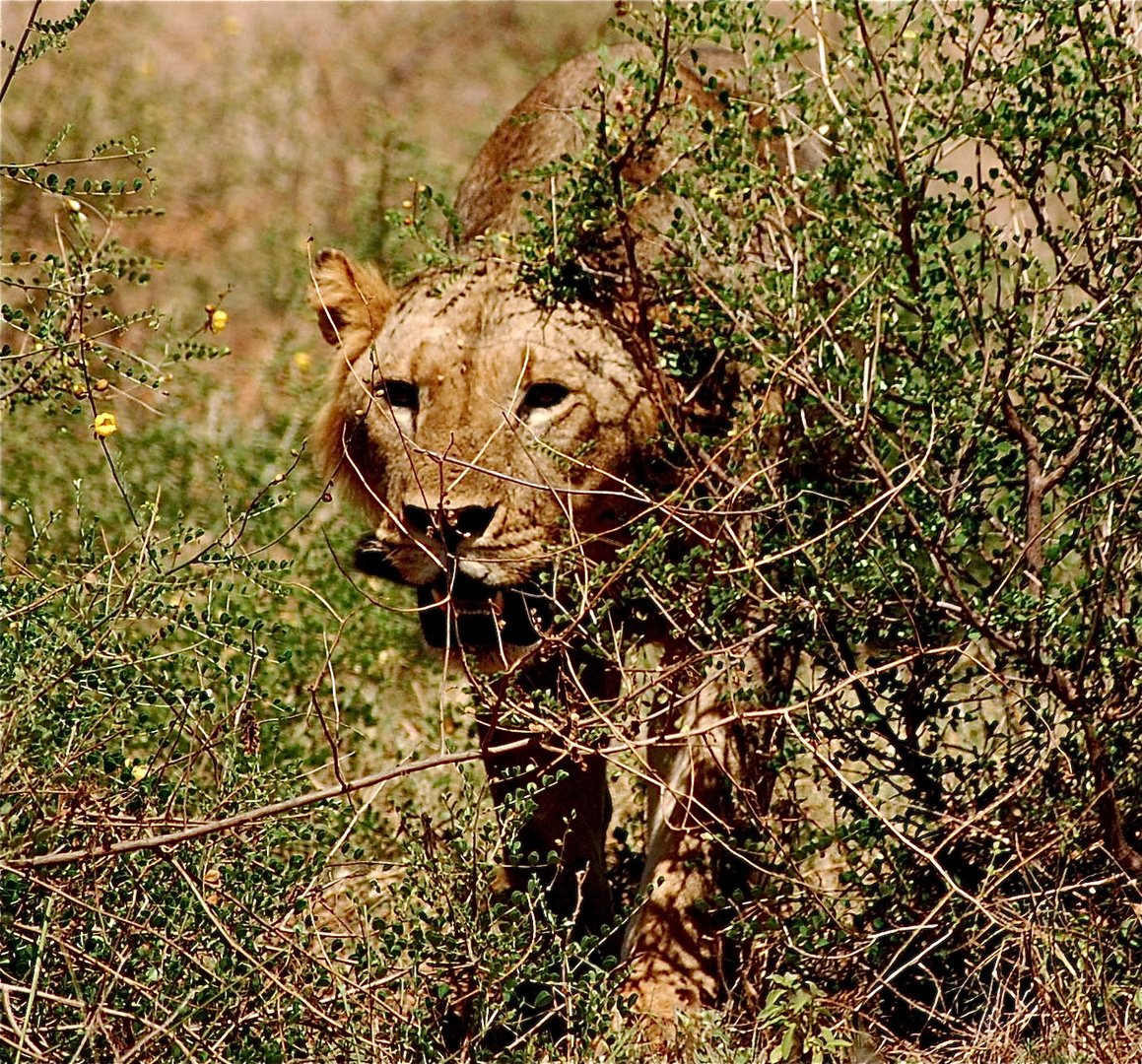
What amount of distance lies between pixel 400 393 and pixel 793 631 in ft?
4.11

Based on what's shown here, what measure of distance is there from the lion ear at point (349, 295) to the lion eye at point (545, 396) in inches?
28.3

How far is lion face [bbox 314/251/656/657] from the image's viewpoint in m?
3.98

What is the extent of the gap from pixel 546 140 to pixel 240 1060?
106 inches

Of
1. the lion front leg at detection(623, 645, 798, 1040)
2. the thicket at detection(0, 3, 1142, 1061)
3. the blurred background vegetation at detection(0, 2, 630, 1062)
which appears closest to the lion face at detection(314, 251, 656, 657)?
the thicket at detection(0, 3, 1142, 1061)

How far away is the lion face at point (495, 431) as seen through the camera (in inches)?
157

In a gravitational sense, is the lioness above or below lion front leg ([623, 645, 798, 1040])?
above

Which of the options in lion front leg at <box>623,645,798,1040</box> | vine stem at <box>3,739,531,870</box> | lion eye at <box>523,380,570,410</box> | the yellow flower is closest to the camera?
vine stem at <box>3,739,531,870</box>

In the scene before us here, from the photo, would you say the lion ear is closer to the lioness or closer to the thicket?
the lioness

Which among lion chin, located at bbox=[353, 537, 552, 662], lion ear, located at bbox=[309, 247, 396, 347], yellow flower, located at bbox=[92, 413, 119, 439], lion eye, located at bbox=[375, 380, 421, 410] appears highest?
yellow flower, located at bbox=[92, 413, 119, 439]

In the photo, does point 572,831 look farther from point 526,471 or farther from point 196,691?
point 196,691

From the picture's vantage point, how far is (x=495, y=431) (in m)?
4.07

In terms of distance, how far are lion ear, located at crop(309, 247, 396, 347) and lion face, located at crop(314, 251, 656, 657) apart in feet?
1.20

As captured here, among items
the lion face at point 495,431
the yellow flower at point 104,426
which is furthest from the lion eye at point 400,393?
the yellow flower at point 104,426

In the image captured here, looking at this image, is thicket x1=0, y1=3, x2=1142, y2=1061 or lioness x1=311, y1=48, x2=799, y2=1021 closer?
thicket x1=0, y1=3, x2=1142, y2=1061
